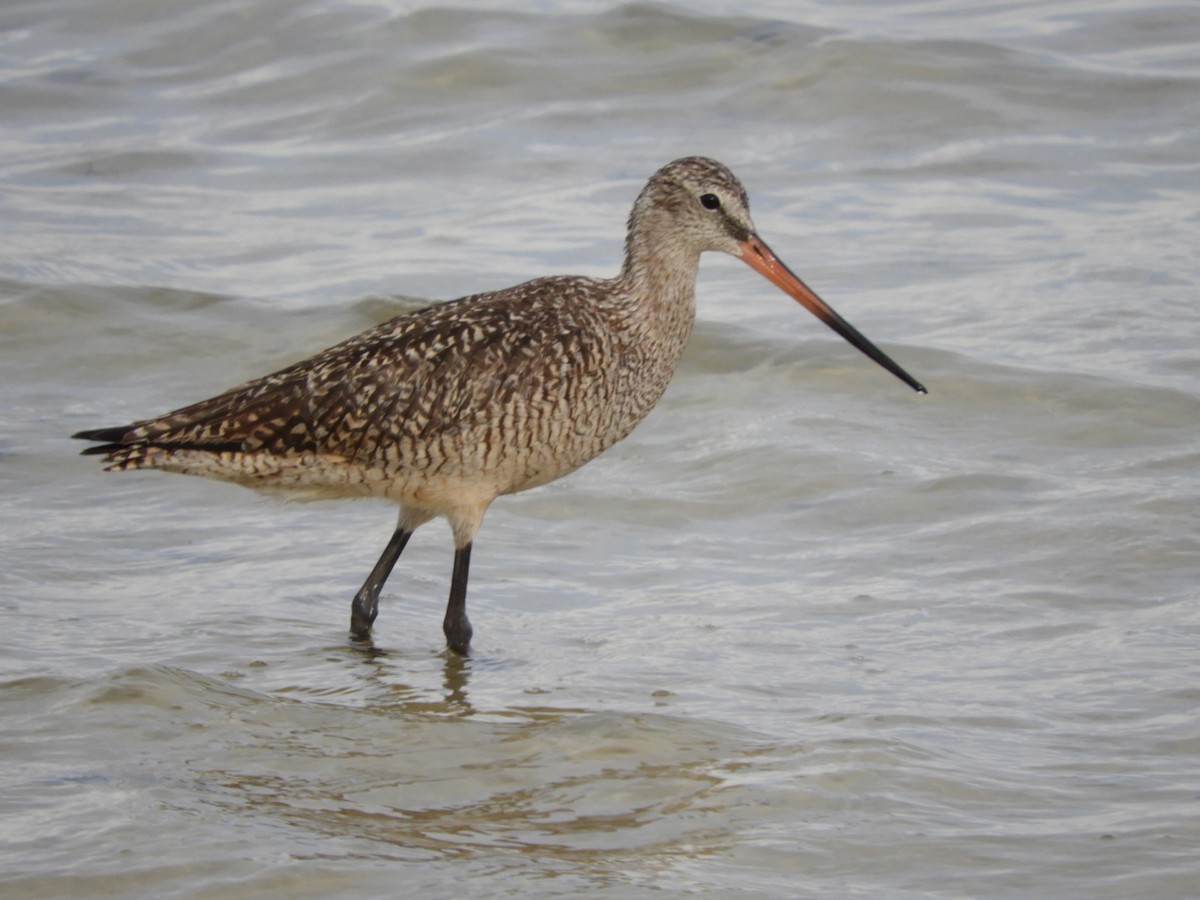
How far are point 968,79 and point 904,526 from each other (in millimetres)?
6050

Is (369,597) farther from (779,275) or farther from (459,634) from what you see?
(779,275)

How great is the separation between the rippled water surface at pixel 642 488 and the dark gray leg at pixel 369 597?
3.5 inches

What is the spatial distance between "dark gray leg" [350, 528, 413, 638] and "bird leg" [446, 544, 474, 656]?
0.83ft

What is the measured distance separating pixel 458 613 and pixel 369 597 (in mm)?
331

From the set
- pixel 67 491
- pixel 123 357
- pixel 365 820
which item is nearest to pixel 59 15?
pixel 123 357

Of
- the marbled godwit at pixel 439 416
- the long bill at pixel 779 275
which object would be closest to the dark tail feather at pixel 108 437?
the marbled godwit at pixel 439 416

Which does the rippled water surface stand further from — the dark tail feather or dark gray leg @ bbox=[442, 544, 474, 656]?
the dark tail feather

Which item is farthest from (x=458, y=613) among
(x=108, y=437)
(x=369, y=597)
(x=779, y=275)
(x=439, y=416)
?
(x=779, y=275)

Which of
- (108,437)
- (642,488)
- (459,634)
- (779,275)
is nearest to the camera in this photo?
(108,437)

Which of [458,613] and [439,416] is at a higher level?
[439,416]

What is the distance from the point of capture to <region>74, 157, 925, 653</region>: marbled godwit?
600 cm

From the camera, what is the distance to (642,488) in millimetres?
7738

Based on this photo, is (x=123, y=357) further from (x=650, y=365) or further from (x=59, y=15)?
(x=59, y=15)

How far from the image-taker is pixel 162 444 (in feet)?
19.7
